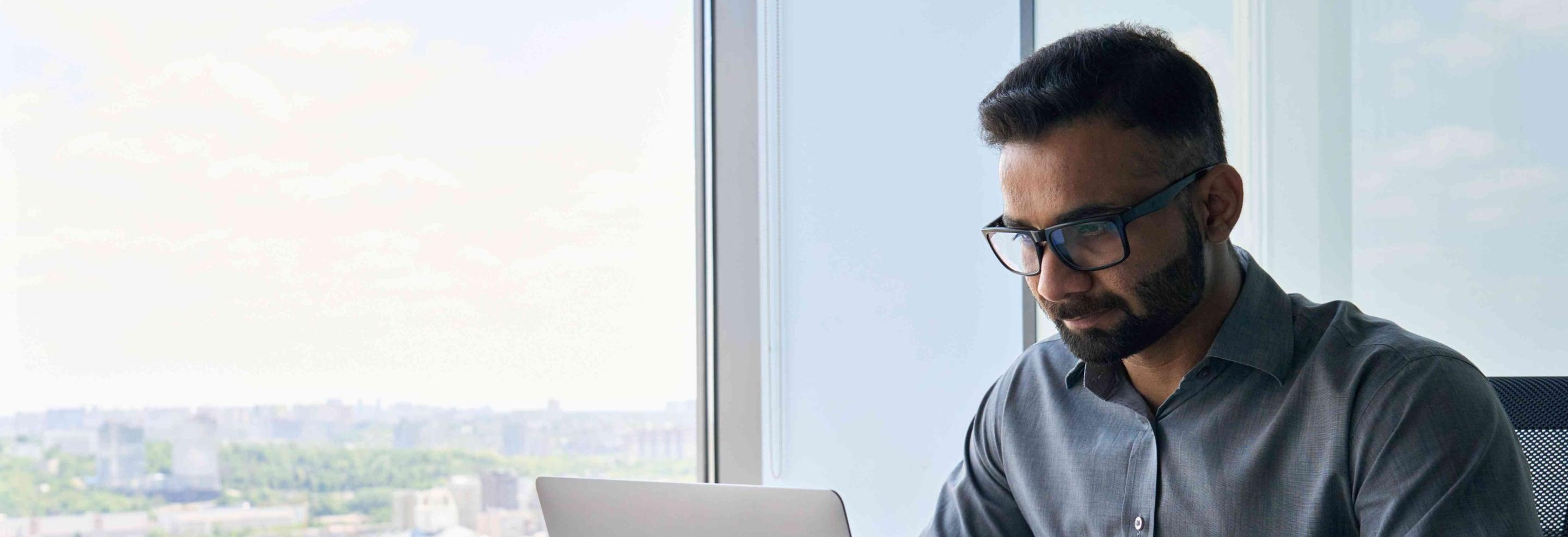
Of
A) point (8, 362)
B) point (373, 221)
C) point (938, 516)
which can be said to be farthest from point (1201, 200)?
point (8, 362)

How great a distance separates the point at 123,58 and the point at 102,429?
0.66 meters

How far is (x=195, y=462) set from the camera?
205cm

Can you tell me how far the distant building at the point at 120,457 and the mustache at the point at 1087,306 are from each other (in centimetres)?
169

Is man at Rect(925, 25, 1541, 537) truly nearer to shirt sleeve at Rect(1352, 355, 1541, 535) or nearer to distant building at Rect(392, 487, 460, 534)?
shirt sleeve at Rect(1352, 355, 1541, 535)

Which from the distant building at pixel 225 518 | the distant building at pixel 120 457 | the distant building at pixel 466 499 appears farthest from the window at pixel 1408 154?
the distant building at pixel 120 457

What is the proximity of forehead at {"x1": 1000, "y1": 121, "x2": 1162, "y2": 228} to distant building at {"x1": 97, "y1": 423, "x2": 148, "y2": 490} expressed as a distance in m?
1.69

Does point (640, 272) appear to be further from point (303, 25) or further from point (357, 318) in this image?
point (303, 25)

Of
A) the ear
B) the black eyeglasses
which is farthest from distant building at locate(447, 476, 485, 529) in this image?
the ear

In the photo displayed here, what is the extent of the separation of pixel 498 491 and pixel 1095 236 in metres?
1.53

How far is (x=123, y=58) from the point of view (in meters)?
2.01

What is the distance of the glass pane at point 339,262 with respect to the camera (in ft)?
6.50

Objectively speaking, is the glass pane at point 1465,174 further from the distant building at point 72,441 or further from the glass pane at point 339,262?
the distant building at point 72,441

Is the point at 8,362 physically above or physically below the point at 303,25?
below

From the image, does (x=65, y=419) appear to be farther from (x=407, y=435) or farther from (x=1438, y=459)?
(x=1438, y=459)
